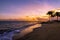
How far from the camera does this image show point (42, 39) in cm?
782

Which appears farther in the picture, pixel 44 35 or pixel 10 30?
pixel 10 30

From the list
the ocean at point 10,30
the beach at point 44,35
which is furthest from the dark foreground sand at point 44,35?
the ocean at point 10,30

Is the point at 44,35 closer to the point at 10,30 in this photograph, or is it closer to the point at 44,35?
the point at 44,35

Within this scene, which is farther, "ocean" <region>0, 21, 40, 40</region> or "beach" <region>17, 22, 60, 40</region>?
"ocean" <region>0, 21, 40, 40</region>

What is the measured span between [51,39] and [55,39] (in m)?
0.19

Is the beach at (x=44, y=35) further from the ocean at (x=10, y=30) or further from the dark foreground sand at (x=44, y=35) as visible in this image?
the ocean at (x=10, y=30)

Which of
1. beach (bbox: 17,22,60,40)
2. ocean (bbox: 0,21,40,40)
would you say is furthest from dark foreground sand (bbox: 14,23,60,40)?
ocean (bbox: 0,21,40,40)

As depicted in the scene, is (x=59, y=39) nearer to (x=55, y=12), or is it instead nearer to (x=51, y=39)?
(x=51, y=39)

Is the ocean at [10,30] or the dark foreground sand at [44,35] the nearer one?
the dark foreground sand at [44,35]

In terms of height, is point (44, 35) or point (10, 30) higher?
point (44, 35)

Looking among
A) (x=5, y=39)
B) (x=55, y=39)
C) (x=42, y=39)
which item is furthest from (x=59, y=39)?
(x=5, y=39)

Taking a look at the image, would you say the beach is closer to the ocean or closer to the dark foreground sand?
the dark foreground sand

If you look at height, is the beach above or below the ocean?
above

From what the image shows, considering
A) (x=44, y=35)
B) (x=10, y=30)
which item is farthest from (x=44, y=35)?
(x=10, y=30)
